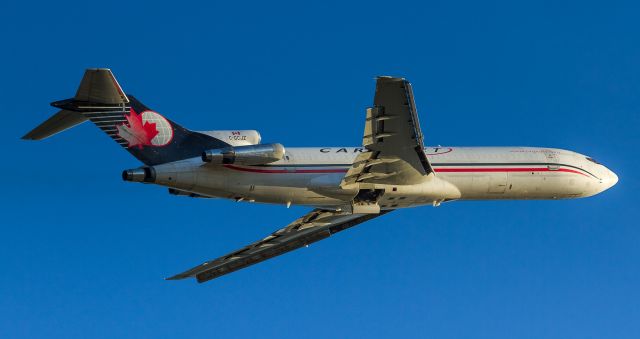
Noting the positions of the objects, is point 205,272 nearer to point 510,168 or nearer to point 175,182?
point 175,182

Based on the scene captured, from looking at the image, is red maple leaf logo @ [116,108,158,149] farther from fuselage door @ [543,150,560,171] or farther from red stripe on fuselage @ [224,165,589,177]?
fuselage door @ [543,150,560,171]

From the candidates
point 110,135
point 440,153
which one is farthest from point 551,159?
point 110,135

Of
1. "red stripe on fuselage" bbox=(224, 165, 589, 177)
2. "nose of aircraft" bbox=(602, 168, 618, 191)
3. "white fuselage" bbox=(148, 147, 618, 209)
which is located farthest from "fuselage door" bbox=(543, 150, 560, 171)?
"nose of aircraft" bbox=(602, 168, 618, 191)

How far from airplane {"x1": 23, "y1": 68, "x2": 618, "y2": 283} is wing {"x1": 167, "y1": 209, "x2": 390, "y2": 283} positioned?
29 cm

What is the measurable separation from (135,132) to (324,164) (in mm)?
7655

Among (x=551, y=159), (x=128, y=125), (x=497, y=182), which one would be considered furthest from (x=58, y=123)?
(x=551, y=159)

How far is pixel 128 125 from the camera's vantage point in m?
45.0

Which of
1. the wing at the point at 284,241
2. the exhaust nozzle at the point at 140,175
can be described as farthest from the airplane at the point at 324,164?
the wing at the point at 284,241

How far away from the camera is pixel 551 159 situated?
50.4 meters

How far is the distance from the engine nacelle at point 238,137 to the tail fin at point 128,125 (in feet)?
0.89

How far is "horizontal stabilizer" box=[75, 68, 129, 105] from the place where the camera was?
141 feet

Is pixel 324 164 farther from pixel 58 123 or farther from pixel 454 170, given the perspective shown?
pixel 58 123

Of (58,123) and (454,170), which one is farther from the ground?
(58,123)

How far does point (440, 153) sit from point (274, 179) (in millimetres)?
7770
